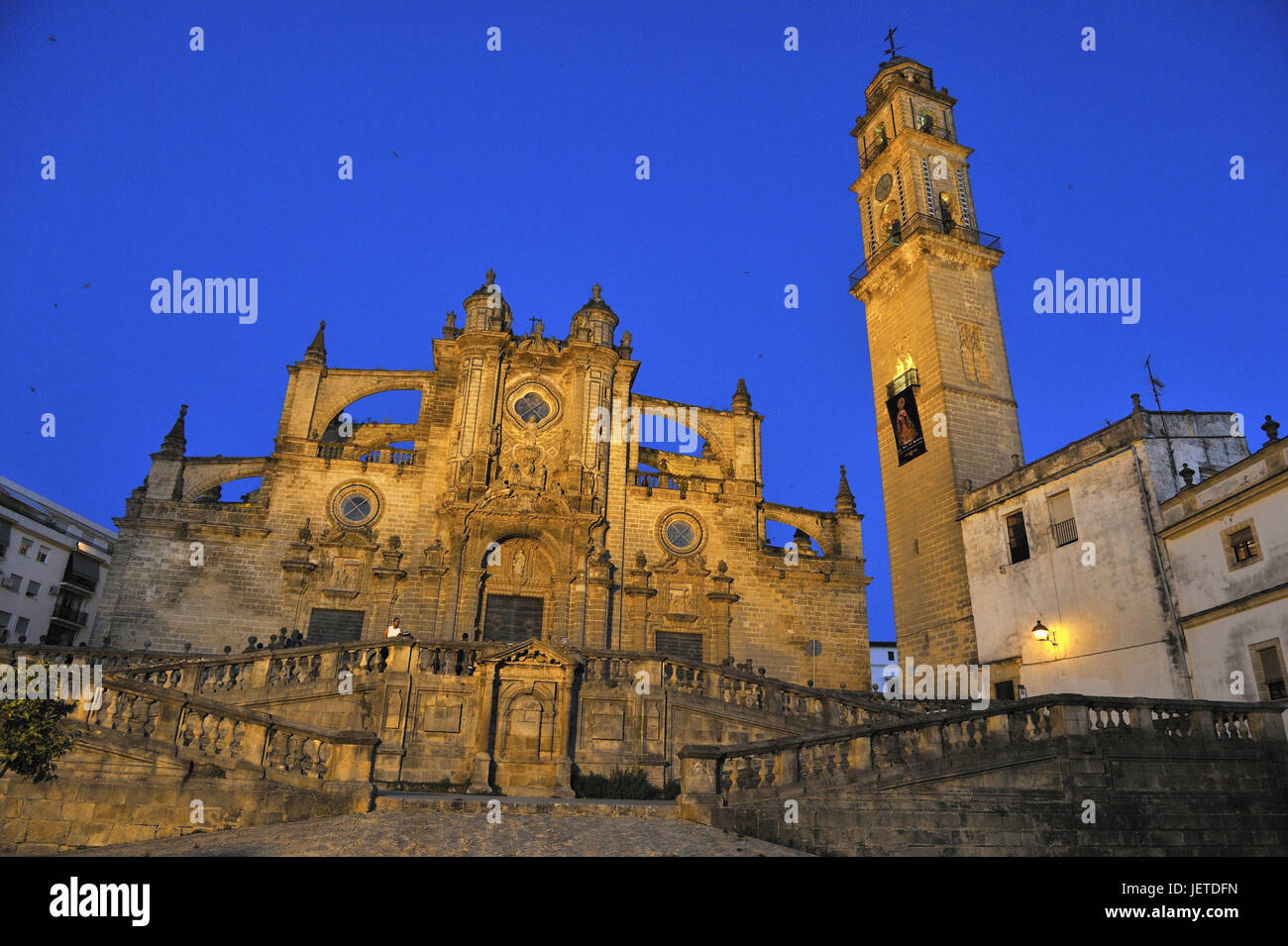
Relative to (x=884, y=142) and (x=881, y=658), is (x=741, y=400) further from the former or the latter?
(x=881, y=658)

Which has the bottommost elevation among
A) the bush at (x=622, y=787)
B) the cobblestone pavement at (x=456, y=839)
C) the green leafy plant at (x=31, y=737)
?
the cobblestone pavement at (x=456, y=839)

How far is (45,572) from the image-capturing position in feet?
137

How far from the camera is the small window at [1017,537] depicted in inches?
878

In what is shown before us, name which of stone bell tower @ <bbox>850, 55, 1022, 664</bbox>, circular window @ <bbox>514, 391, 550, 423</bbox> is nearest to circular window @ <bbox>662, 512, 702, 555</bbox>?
circular window @ <bbox>514, 391, 550, 423</bbox>

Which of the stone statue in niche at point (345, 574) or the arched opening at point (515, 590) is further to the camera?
the arched opening at point (515, 590)

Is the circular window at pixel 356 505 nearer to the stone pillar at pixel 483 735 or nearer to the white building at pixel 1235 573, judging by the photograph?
the stone pillar at pixel 483 735

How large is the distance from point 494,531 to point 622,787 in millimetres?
14084

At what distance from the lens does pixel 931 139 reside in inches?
1208

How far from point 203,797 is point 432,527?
1709 cm

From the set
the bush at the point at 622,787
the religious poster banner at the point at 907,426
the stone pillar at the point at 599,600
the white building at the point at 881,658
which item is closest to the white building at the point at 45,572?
the stone pillar at the point at 599,600

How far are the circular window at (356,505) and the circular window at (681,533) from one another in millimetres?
10039

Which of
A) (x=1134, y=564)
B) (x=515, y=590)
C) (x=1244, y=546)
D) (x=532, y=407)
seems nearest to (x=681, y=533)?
(x=515, y=590)

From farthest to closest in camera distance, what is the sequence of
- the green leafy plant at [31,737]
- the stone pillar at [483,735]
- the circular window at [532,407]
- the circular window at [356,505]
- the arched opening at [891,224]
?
the circular window at [532,407] → the arched opening at [891,224] → the circular window at [356,505] → the stone pillar at [483,735] → the green leafy plant at [31,737]

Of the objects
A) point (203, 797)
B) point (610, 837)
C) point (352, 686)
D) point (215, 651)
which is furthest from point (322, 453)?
point (610, 837)
